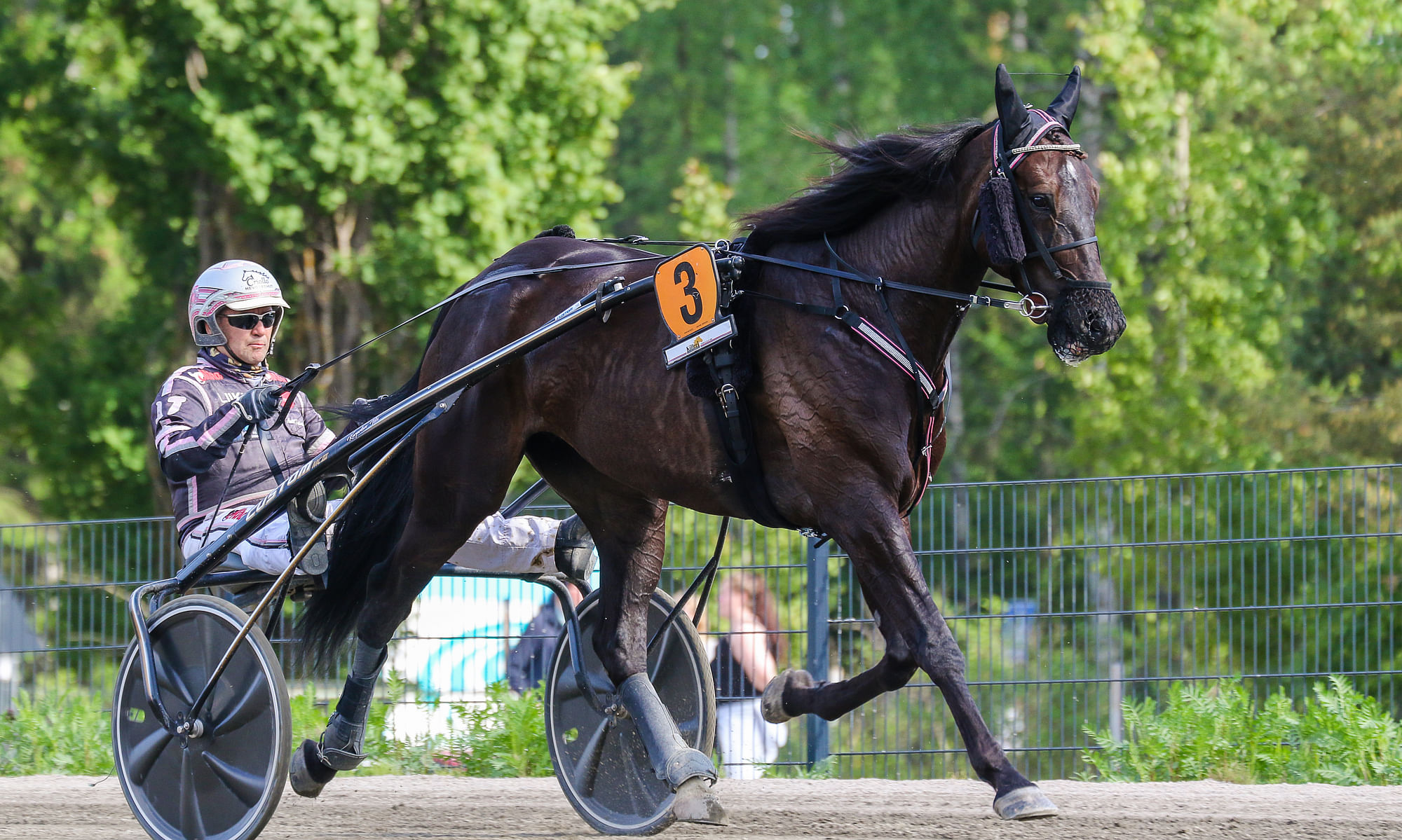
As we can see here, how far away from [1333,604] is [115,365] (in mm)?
10758

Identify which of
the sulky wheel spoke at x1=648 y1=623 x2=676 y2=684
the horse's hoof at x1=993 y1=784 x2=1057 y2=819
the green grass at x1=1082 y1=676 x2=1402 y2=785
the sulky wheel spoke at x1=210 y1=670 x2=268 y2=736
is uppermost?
the sulky wheel spoke at x1=648 y1=623 x2=676 y2=684

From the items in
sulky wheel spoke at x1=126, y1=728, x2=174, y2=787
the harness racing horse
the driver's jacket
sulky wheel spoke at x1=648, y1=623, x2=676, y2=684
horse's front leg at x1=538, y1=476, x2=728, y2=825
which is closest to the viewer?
the harness racing horse

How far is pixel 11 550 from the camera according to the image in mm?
7309

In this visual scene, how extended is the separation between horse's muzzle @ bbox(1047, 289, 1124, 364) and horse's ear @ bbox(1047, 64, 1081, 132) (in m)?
0.49

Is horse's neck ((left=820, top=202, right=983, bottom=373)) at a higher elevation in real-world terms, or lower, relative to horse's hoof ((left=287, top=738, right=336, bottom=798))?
higher

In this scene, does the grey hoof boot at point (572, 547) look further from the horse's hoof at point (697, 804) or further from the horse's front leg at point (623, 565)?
the horse's hoof at point (697, 804)

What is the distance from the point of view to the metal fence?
6.14 metres

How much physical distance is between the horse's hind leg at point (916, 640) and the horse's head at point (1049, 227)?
2.13 feet

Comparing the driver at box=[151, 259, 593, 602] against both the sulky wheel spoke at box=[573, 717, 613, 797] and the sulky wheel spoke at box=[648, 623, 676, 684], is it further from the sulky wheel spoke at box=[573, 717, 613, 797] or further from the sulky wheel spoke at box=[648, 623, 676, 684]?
the sulky wheel spoke at box=[573, 717, 613, 797]

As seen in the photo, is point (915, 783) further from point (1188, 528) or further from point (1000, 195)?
point (1000, 195)

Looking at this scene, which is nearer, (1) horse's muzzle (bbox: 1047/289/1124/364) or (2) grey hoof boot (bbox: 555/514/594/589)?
(1) horse's muzzle (bbox: 1047/289/1124/364)

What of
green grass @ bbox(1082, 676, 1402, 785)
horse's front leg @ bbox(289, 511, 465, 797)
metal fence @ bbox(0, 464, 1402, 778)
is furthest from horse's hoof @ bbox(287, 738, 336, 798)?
green grass @ bbox(1082, 676, 1402, 785)

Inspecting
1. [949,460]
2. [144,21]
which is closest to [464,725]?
[144,21]

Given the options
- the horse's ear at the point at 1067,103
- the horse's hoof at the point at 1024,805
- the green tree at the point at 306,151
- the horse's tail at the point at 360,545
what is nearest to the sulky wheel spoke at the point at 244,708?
the horse's tail at the point at 360,545
